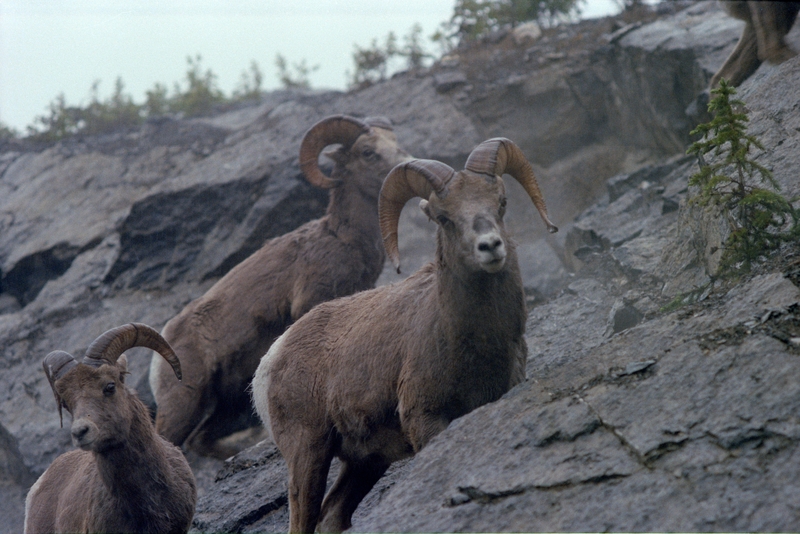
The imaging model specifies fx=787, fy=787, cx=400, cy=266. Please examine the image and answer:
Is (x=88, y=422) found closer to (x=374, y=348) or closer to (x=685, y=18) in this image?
(x=374, y=348)

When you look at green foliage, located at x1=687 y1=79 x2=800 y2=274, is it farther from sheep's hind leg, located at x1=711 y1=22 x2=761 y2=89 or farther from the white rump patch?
the white rump patch

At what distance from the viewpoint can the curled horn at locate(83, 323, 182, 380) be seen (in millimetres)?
6078

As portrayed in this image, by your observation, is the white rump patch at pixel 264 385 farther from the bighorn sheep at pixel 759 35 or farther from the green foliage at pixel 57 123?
the green foliage at pixel 57 123

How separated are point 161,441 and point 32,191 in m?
10.5

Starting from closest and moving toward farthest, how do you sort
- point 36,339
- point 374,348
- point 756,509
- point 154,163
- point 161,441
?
point 756,509 → point 374,348 → point 161,441 → point 36,339 → point 154,163

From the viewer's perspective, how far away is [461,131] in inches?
498

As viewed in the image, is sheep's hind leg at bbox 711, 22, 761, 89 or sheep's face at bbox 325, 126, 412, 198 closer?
sheep's hind leg at bbox 711, 22, 761, 89

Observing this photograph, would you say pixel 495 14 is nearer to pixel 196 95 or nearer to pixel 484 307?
pixel 196 95

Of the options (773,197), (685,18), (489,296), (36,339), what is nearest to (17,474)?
(36,339)

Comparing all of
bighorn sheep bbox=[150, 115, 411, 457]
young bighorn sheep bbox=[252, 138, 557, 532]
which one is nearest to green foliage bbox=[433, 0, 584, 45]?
bighorn sheep bbox=[150, 115, 411, 457]

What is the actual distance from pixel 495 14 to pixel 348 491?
12.0 m

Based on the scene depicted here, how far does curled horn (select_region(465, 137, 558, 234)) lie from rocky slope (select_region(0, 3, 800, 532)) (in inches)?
45.8

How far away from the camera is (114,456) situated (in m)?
5.84

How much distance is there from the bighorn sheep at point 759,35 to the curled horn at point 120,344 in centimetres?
591
